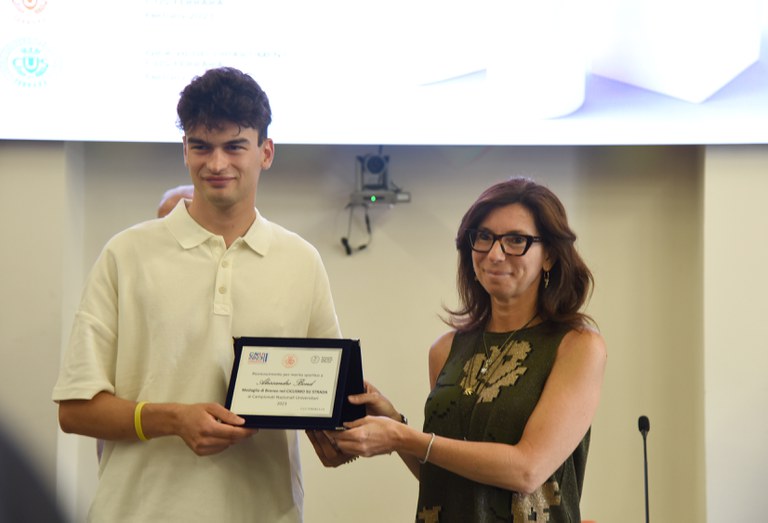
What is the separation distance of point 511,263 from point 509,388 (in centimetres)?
29

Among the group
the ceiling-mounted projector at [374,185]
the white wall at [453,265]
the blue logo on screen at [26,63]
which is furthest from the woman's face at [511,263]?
the blue logo on screen at [26,63]

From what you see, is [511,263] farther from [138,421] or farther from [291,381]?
[138,421]

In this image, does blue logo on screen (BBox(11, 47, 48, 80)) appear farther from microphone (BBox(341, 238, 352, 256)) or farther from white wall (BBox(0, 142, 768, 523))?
microphone (BBox(341, 238, 352, 256))

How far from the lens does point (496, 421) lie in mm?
1950

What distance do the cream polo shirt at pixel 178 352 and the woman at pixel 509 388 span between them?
20 centimetres

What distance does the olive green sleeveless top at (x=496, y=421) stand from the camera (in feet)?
6.30

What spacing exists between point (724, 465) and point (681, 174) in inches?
49.9

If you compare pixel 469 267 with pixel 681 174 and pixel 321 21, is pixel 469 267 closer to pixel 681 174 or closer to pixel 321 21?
pixel 321 21

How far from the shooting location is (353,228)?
4.04 m

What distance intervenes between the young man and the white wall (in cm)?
207

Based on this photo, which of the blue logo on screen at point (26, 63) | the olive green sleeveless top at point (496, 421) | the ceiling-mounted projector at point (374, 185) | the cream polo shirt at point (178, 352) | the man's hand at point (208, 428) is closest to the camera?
the man's hand at point (208, 428)

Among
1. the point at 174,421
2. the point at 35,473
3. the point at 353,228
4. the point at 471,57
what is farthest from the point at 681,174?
the point at 35,473

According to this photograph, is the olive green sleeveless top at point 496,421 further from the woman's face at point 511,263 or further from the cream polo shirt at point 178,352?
the cream polo shirt at point 178,352

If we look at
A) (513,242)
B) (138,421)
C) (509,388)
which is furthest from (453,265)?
(138,421)
